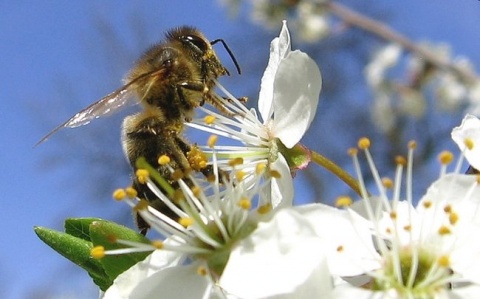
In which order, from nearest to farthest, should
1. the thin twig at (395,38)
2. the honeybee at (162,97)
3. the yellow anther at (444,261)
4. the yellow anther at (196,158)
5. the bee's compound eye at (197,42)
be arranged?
the yellow anther at (444,261)
the yellow anther at (196,158)
the honeybee at (162,97)
the bee's compound eye at (197,42)
the thin twig at (395,38)

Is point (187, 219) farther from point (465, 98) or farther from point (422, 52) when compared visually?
point (465, 98)

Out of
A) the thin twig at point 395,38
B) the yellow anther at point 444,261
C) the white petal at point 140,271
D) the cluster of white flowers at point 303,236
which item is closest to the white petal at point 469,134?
the cluster of white flowers at point 303,236

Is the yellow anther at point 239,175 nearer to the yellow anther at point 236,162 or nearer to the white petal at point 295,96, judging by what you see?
the yellow anther at point 236,162

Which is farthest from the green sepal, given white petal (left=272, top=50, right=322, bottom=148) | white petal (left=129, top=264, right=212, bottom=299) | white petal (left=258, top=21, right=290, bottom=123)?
white petal (left=129, top=264, right=212, bottom=299)

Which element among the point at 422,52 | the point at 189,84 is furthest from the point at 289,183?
the point at 422,52

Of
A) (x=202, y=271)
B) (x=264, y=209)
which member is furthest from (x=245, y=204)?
(x=202, y=271)

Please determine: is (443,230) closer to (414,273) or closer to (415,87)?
(414,273)
